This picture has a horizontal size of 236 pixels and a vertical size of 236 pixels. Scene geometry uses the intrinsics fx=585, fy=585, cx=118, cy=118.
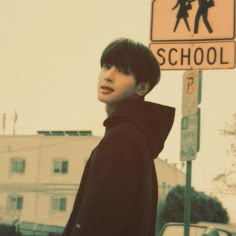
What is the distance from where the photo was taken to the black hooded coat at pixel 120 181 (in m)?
1.95

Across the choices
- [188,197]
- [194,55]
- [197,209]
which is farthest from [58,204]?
[194,55]

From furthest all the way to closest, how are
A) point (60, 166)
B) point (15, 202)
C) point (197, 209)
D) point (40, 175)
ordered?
point (15, 202), point (60, 166), point (40, 175), point (197, 209)

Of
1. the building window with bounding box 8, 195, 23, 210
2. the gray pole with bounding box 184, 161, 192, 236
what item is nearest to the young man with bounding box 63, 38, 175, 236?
the gray pole with bounding box 184, 161, 192, 236

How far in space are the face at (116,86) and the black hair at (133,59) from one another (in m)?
0.03

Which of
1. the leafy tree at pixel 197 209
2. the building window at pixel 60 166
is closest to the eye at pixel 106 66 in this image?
the leafy tree at pixel 197 209

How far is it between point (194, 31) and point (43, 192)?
195 feet

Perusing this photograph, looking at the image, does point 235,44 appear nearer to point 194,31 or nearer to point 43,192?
point 194,31

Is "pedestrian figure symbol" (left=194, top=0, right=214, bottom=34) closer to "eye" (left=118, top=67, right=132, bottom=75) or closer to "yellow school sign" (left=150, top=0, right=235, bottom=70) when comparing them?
"yellow school sign" (left=150, top=0, right=235, bottom=70)

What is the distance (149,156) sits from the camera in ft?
7.20

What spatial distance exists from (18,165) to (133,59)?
2476 inches

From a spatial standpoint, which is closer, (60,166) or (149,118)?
(149,118)

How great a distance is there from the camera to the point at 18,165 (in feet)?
210

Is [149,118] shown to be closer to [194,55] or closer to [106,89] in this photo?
[106,89]

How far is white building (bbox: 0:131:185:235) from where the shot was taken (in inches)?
2472
